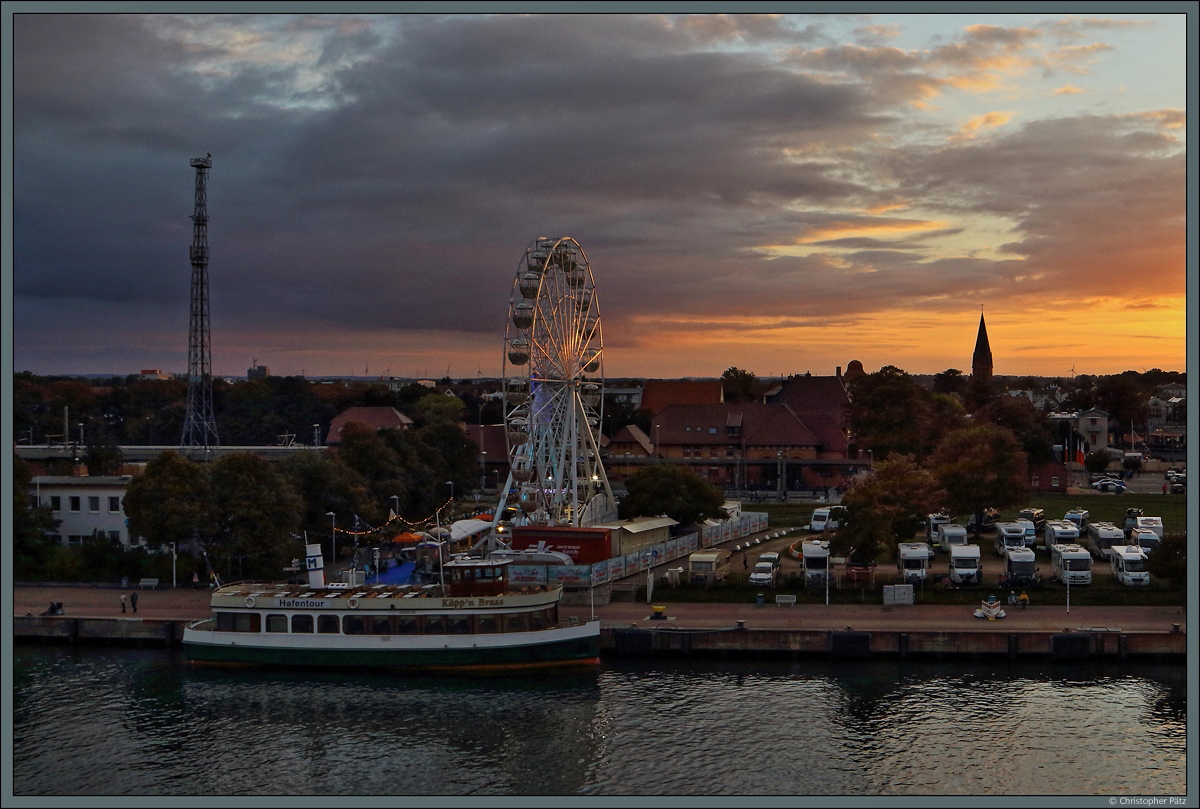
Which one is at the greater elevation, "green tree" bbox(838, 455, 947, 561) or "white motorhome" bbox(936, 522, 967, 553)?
"green tree" bbox(838, 455, 947, 561)

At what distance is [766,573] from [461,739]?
20004 millimetres

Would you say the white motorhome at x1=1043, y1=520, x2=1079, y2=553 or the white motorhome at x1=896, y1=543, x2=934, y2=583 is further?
the white motorhome at x1=1043, y1=520, x2=1079, y2=553

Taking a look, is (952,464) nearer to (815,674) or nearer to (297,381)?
(815,674)

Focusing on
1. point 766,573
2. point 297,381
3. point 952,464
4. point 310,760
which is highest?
point 297,381

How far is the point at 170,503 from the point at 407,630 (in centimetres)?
1559

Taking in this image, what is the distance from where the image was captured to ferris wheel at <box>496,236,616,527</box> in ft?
210

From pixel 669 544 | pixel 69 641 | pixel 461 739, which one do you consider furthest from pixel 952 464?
pixel 69 641

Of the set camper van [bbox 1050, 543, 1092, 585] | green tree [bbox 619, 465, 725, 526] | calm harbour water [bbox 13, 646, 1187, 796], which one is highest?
green tree [bbox 619, 465, 725, 526]

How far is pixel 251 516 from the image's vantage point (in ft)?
167

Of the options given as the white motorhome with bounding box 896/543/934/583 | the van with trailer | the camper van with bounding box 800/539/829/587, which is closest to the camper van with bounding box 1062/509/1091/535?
the van with trailer

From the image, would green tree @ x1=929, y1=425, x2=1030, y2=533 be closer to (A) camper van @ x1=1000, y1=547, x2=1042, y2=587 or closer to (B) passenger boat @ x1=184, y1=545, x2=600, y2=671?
(A) camper van @ x1=1000, y1=547, x2=1042, y2=587

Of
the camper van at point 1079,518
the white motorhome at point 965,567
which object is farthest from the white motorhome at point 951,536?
the camper van at point 1079,518

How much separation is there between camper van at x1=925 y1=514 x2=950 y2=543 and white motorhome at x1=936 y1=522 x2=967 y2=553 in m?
2.79

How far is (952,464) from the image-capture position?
2486 inches
